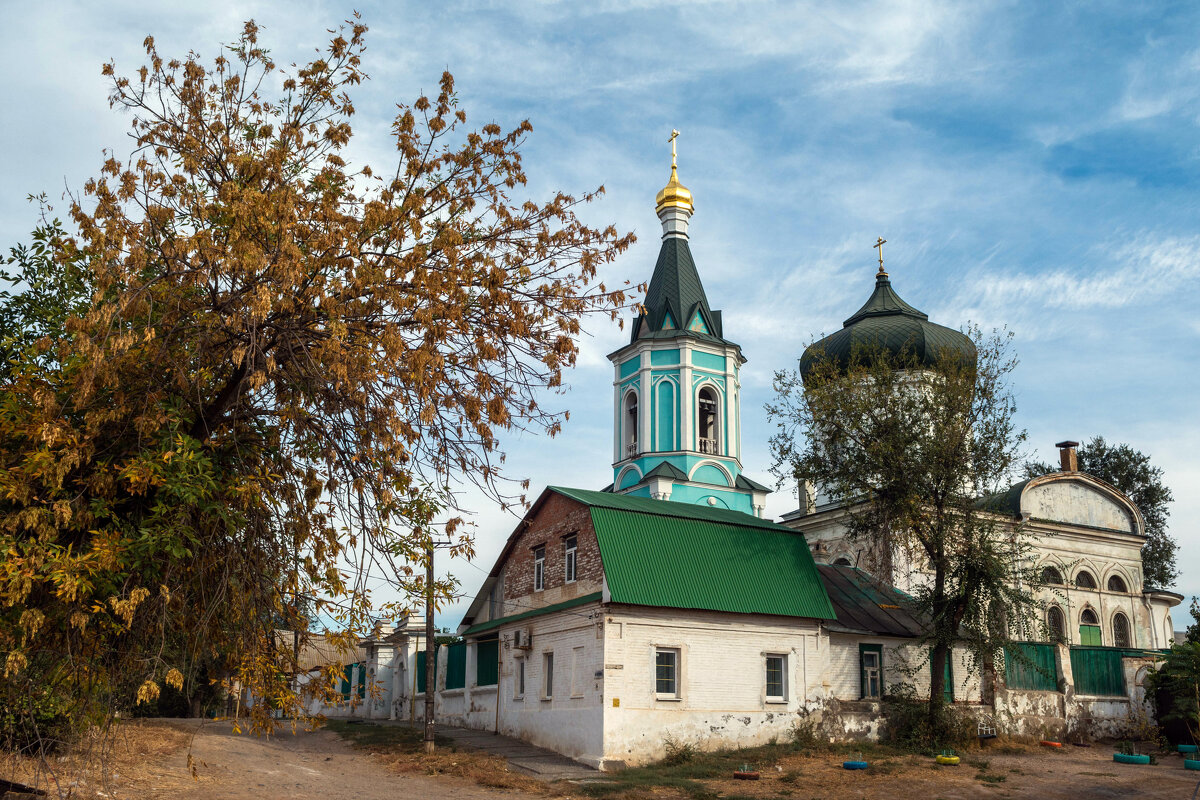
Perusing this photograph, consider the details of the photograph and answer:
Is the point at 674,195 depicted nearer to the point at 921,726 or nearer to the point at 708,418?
the point at 708,418

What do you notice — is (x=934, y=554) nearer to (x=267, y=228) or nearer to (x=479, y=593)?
(x=479, y=593)

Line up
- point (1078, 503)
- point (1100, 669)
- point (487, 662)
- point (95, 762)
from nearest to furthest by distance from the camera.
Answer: point (95, 762) < point (487, 662) < point (1100, 669) < point (1078, 503)

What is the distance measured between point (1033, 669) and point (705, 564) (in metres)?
9.87

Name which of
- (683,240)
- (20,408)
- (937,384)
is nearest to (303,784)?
(20,408)

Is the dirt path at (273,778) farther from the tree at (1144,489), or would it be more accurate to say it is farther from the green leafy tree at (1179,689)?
the tree at (1144,489)

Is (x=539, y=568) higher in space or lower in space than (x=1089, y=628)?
higher

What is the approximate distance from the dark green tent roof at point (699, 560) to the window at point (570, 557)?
1.03 metres

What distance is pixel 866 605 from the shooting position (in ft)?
83.1

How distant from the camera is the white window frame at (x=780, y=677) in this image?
2138cm

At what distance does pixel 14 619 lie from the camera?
8250 mm

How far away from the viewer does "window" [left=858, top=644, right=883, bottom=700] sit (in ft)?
75.6

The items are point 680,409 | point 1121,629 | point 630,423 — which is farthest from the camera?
point 630,423

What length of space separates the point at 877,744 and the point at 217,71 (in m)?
19.3

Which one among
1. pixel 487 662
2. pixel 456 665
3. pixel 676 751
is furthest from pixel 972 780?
pixel 456 665
